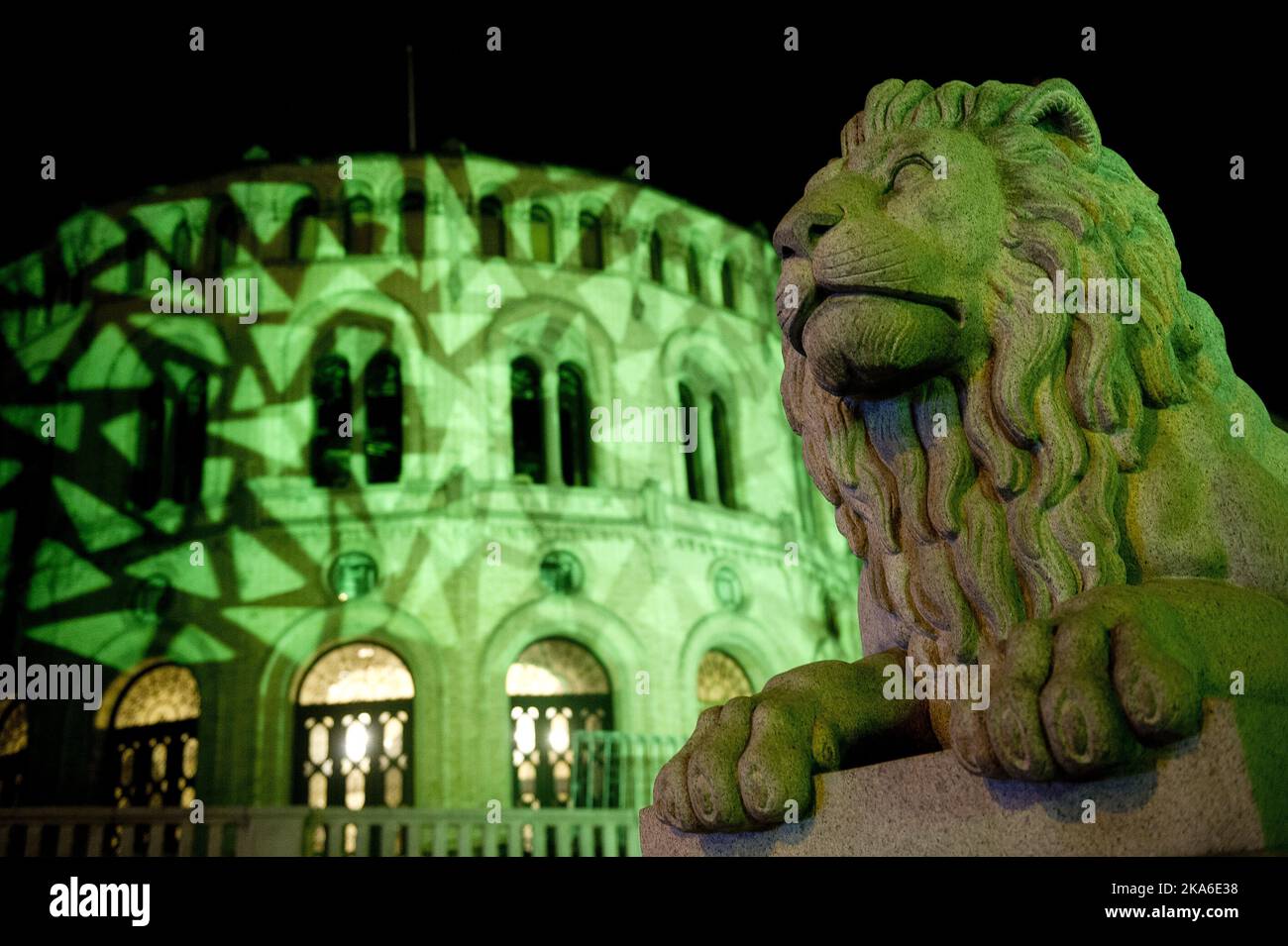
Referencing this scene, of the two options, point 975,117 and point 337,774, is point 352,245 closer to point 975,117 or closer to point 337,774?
point 337,774

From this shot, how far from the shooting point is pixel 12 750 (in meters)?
19.8

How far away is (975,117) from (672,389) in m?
19.2

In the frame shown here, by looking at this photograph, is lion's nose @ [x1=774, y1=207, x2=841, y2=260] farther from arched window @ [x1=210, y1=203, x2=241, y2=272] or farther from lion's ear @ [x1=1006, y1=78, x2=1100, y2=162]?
arched window @ [x1=210, y1=203, x2=241, y2=272]

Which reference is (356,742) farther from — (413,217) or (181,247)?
(181,247)

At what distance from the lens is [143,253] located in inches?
859

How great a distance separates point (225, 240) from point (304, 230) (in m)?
1.36

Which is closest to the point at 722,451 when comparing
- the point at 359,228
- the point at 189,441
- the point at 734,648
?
the point at 734,648

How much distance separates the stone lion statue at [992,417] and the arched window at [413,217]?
19.2 metres

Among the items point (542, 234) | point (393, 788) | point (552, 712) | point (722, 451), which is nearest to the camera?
point (393, 788)

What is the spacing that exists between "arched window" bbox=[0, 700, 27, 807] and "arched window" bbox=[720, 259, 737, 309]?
536 inches

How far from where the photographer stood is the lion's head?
244 cm

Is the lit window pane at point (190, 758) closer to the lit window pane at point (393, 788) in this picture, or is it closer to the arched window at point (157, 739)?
the arched window at point (157, 739)

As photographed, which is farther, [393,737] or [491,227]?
[491,227]

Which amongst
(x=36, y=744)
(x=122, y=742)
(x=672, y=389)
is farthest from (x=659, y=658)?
(x=36, y=744)
